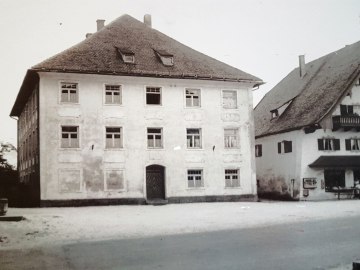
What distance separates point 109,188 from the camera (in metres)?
27.1

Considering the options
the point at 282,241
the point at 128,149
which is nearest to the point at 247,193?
the point at 128,149

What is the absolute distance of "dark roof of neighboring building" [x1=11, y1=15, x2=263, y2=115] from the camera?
27.1 meters

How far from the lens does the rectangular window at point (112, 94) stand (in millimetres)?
27734

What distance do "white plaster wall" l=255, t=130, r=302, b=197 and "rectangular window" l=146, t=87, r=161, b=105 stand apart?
10245mm

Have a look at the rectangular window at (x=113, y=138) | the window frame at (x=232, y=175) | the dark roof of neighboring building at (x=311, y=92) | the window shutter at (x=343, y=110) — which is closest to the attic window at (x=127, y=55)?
the rectangular window at (x=113, y=138)

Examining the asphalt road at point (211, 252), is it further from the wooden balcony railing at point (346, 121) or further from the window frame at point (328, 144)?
the window frame at point (328, 144)

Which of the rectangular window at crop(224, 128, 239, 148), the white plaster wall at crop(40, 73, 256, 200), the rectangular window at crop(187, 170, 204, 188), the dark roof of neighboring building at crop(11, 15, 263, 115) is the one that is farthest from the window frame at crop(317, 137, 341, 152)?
the rectangular window at crop(187, 170, 204, 188)

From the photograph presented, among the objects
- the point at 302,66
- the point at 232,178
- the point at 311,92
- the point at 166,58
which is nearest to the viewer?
the point at 166,58

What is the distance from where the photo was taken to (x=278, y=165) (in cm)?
3391

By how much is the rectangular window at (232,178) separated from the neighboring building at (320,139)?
443 centimetres

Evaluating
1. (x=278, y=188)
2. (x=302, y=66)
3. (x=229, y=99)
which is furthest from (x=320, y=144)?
(x=302, y=66)

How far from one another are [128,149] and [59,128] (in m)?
4.31

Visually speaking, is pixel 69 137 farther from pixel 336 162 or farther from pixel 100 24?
pixel 336 162

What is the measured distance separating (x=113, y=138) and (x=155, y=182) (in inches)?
152
